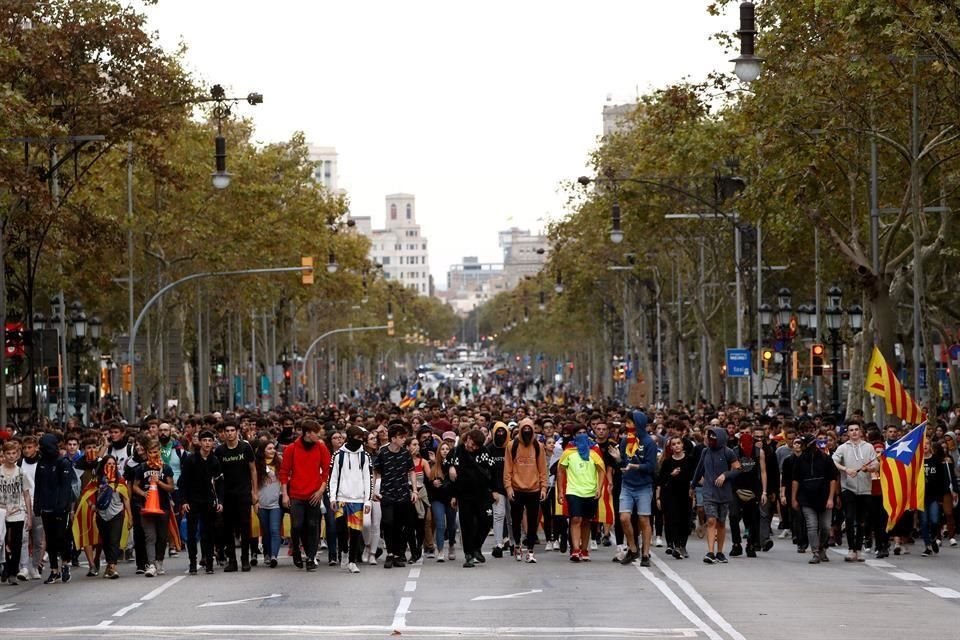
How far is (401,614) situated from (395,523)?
574cm

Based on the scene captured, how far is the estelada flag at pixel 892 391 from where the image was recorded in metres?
29.1

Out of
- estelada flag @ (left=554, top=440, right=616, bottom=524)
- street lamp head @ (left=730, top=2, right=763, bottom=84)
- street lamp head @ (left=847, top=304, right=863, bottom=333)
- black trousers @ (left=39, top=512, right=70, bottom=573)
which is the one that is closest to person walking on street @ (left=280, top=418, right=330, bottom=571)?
black trousers @ (left=39, top=512, right=70, bottom=573)

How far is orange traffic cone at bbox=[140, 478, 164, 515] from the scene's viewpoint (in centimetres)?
2289

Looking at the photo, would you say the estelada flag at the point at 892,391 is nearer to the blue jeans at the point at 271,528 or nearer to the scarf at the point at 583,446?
the scarf at the point at 583,446

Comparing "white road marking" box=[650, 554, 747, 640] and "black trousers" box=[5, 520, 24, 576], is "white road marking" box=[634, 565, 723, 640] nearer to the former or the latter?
"white road marking" box=[650, 554, 747, 640]

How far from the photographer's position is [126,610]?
18641mm

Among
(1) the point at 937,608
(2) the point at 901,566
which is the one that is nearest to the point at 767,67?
(2) the point at 901,566

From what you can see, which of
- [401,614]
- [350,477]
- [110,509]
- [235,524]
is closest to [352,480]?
[350,477]

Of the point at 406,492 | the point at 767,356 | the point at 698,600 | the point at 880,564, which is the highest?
the point at 767,356

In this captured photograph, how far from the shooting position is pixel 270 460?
2417 centimetres

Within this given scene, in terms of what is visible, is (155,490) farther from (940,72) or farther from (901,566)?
(940,72)

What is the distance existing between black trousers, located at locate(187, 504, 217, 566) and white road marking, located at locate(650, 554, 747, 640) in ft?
15.9

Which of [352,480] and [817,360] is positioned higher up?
[817,360]

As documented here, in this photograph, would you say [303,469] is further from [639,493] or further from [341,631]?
[341,631]
